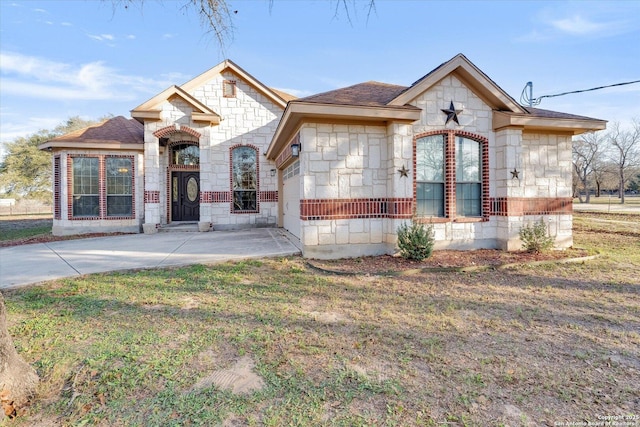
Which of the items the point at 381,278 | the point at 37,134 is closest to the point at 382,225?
the point at 381,278

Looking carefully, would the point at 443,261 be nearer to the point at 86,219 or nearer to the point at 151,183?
the point at 151,183

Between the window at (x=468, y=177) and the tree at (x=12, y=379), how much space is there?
26.9 feet

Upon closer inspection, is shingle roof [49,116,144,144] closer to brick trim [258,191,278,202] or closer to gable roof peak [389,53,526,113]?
brick trim [258,191,278,202]

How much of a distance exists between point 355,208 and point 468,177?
10.2 ft

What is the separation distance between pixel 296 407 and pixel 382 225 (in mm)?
5861

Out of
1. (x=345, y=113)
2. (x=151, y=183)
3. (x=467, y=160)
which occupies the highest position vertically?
(x=345, y=113)

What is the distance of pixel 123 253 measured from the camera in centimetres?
819

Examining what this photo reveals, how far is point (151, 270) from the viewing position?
20.9 feet

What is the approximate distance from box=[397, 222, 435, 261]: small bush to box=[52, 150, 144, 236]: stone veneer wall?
10.6 metres

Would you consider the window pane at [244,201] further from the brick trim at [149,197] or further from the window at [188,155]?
the brick trim at [149,197]

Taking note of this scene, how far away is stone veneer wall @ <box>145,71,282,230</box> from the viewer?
12.9 m

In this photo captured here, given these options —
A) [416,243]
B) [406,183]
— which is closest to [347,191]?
[406,183]

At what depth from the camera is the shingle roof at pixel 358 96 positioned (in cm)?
720

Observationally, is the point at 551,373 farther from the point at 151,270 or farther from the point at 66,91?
the point at 66,91
